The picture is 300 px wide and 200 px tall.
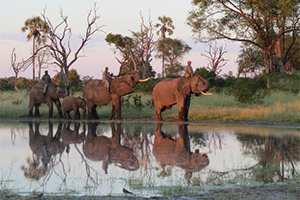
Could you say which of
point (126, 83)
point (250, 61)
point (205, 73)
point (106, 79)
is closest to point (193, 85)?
point (126, 83)

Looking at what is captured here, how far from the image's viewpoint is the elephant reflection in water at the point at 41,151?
7871mm

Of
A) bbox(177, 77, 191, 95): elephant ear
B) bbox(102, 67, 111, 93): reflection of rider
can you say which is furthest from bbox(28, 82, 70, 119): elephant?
bbox(177, 77, 191, 95): elephant ear

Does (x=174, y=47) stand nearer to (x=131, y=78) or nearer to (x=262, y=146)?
(x=131, y=78)

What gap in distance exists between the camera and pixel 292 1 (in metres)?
38.9

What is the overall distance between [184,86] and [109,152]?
7.79 m

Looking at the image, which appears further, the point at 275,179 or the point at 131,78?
the point at 131,78

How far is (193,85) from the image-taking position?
56.2 ft

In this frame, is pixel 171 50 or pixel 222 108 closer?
pixel 222 108

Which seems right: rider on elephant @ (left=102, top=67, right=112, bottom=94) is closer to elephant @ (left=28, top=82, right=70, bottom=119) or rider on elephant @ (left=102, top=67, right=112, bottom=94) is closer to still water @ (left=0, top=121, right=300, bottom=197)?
elephant @ (left=28, top=82, right=70, bottom=119)

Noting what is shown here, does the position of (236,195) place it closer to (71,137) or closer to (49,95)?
(71,137)

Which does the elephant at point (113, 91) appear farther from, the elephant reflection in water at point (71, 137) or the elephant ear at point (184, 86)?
the elephant reflection in water at point (71, 137)

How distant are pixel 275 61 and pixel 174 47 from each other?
25.4m

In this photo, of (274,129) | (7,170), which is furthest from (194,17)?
(7,170)

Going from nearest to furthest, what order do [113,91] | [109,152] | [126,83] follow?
[109,152], [126,83], [113,91]
